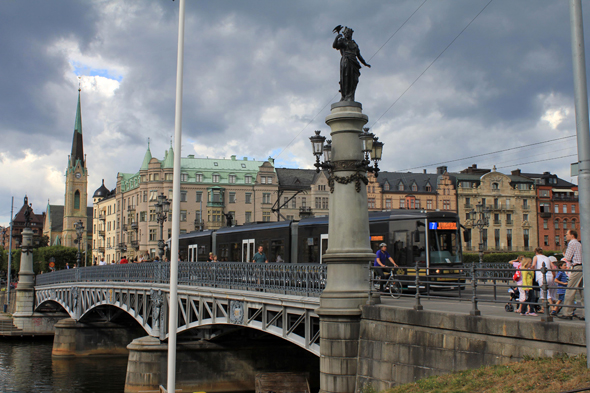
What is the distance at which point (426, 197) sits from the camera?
89938 millimetres

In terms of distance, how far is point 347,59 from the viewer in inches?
564

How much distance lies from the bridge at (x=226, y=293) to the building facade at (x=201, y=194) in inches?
1886

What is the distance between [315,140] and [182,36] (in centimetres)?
386

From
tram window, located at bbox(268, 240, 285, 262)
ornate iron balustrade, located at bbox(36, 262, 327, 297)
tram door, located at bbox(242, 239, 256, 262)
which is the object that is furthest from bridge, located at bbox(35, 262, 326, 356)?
tram door, located at bbox(242, 239, 256, 262)

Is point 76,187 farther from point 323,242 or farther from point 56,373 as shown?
point 323,242

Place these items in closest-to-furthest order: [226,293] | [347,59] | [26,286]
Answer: [347,59] < [226,293] < [26,286]

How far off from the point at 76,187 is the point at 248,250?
127 m

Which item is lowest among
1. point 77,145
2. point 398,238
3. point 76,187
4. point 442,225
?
point 398,238

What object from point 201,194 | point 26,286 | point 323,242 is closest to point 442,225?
point 323,242

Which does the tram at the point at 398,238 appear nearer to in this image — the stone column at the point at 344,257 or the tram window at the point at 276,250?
the tram window at the point at 276,250

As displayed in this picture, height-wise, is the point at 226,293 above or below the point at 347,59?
below

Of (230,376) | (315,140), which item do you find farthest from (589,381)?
(230,376)

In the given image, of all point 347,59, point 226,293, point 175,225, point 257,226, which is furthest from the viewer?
point 257,226

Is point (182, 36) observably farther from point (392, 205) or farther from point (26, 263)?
point (392, 205)
